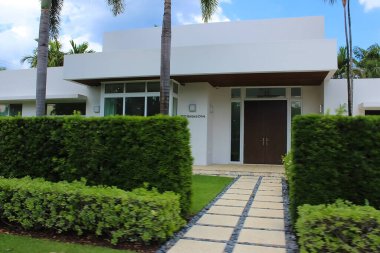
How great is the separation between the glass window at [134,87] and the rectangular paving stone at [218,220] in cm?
803

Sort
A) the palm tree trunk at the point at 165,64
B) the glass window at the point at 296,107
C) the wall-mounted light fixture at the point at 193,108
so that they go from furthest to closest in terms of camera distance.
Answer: the glass window at the point at 296,107 → the wall-mounted light fixture at the point at 193,108 → the palm tree trunk at the point at 165,64

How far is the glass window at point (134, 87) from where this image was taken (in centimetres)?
1320

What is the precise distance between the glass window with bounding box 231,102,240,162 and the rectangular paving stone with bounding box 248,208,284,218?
7.86 m

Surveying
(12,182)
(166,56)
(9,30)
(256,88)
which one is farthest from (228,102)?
(12,182)

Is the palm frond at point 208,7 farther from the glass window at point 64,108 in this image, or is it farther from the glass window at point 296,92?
the glass window at point 64,108

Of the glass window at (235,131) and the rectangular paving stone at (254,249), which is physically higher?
the glass window at (235,131)

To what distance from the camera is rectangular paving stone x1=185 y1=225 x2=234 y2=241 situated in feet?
15.9

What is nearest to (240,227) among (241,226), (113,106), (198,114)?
(241,226)

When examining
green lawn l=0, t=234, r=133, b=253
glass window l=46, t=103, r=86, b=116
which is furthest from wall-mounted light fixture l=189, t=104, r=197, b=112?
green lawn l=0, t=234, r=133, b=253

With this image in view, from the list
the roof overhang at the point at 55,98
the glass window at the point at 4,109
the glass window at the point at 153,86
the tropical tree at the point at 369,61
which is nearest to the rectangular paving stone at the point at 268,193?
the glass window at the point at 153,86

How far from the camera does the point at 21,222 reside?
5109mm

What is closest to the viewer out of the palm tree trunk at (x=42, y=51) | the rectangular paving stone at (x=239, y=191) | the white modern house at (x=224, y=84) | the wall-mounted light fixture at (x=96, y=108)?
the rectangular paving stone at (x=239, y=191)

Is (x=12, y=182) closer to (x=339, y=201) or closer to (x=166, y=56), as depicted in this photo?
(x=339, y=201)

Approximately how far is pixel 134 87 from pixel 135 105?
0.69m
